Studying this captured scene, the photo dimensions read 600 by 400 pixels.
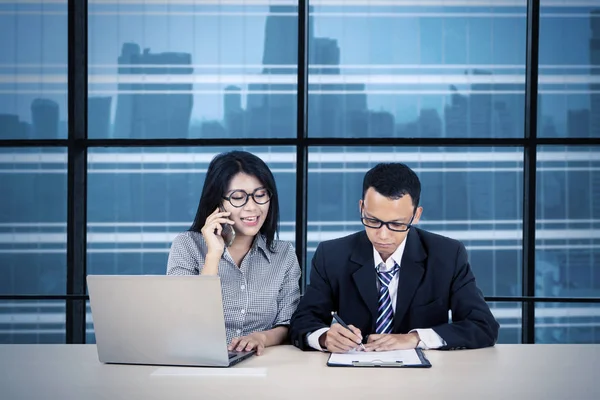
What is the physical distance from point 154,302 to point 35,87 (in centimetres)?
264

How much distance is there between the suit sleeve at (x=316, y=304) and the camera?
2275 mm

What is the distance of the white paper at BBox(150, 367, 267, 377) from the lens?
1804 millimetres

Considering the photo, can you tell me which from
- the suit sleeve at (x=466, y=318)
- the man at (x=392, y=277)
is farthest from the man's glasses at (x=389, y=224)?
the suit sleeve at (x=466, y=318)

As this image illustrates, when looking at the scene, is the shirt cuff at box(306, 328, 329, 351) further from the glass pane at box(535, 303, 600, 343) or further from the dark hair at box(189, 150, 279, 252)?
the glass pane at box(535, 303, 600, 343)

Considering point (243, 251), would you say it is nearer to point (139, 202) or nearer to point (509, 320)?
point (139, 202)

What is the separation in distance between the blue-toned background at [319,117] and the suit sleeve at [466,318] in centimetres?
156

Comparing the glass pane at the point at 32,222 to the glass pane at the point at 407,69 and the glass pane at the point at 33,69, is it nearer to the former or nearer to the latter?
the glass pane at the point at 33,69

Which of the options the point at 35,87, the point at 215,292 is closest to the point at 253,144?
the point at 35,87

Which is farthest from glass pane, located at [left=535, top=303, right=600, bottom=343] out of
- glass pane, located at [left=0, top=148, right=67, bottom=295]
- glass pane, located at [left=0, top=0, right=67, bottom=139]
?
glass pane, located at [left=0, top=0, right=67, bottom=139]

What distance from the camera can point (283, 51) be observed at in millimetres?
3906

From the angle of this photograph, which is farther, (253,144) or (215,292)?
(253,144)

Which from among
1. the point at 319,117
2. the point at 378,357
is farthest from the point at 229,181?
the point at 319,117

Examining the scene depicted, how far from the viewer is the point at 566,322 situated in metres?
4.01

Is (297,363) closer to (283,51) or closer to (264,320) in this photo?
(264,320)
